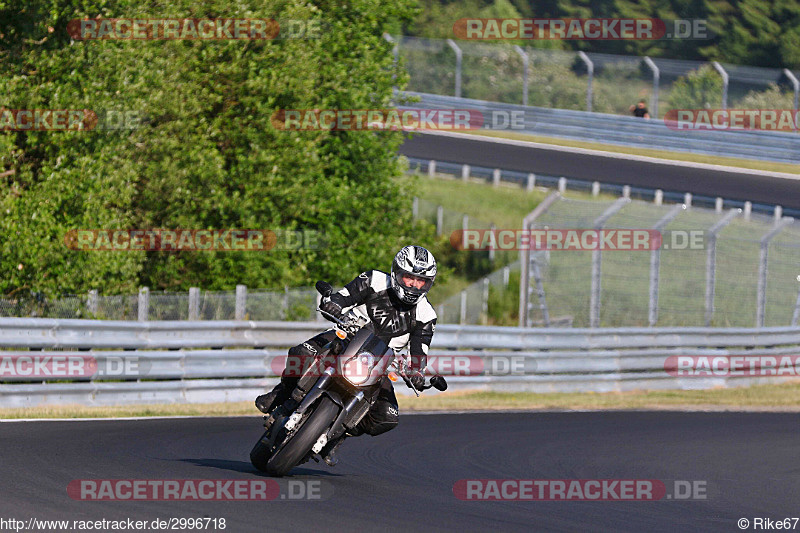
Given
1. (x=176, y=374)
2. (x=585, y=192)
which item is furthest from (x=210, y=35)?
(x=585, y=192)

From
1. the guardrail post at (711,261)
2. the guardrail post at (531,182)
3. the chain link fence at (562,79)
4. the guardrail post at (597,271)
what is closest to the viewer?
the guardrail post at (597,271)

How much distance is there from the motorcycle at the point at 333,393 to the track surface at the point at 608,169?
82.6ft

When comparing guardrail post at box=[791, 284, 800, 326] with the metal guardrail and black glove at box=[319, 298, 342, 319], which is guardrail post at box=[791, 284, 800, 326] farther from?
black glove at box=[319, 298, 342, 319]

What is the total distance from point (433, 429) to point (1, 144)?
890cm

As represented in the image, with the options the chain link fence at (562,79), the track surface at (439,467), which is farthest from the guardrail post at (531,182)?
the track surface at (439,467)

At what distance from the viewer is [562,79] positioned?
53.8 metres

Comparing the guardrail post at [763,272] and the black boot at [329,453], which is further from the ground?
the guardrail post at [763,272]

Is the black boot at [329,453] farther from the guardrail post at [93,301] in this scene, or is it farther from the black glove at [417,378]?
the guardrail post at [93,301]

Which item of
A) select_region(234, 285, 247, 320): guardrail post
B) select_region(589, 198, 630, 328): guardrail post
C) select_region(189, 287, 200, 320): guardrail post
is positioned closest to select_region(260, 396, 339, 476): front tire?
select_region(189, 287, 200, 320): guardrail post

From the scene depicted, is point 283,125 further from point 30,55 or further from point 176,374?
point 176,374

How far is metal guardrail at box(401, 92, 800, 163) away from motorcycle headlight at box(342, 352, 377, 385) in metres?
24.6

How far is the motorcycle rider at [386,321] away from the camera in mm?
8438

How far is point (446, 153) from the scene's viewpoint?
138ft

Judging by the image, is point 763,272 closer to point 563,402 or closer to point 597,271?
point 597,271
